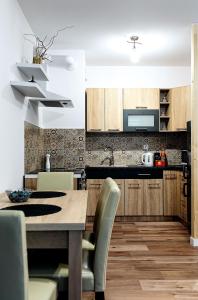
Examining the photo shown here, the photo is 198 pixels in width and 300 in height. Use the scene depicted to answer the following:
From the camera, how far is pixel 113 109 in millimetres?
5840

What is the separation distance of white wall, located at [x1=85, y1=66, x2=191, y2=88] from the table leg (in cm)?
472

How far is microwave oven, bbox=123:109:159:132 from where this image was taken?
19.2 feet

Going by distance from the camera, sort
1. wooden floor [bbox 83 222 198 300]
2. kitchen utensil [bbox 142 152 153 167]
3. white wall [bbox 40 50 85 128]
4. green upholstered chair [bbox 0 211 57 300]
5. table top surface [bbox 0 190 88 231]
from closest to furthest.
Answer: green upholstered chair [bbox 0 211 57 300], table top surface [bbox 0 190 88 231], wooden floor [bbox 83 222 198 300], white wall [bbox 40 50 85 128], kitchen utensil [bbox 142 152 153 167]

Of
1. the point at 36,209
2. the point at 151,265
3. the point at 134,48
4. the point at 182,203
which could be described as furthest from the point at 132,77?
the point at 36,209

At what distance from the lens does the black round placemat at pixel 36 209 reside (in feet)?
6.45

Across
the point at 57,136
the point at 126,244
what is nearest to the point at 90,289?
the point at 126,244

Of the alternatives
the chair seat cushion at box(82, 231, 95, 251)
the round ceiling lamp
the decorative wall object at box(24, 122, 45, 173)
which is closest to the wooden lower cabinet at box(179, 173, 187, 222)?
the decorative wall object at box(24, 122, 45, 173)

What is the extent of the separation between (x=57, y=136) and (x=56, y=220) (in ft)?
12.2

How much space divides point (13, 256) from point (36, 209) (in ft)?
2.83

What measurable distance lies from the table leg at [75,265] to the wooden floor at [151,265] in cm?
104

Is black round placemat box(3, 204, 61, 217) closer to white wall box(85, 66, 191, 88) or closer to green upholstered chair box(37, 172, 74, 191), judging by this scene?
green upholstered chair box(37, 172, 74, 191)

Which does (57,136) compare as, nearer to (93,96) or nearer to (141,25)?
(93,96)

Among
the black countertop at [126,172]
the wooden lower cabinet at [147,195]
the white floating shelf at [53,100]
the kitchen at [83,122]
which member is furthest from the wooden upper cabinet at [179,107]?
the white floating shelf at [53,100]

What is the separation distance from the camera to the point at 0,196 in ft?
9.15
